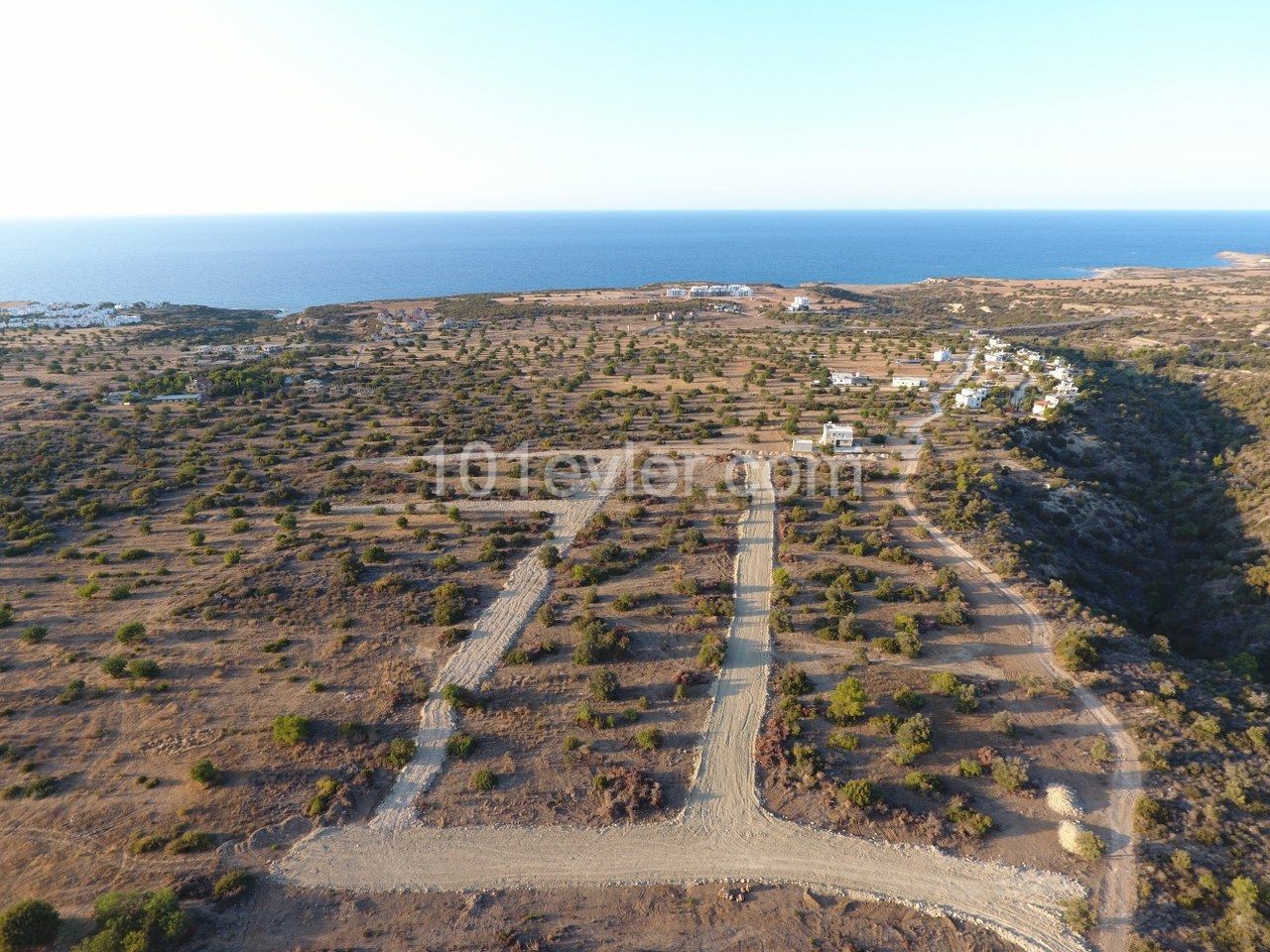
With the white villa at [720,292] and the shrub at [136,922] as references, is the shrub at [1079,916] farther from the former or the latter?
the white villa at [720,292]

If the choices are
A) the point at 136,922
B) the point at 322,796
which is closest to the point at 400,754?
the point at 322,796

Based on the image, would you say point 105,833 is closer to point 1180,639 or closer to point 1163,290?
point 1180,639

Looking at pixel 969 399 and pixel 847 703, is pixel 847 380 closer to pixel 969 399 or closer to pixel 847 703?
pixel 969 399

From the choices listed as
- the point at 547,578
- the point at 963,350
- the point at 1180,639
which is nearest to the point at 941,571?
the point at 1180,639

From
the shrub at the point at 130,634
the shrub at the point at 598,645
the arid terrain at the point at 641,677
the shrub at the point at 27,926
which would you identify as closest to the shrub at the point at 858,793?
the arid terrain at the point at 641,677

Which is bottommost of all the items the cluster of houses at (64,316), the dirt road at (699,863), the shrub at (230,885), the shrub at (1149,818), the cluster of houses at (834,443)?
the dirt road at (699,863)

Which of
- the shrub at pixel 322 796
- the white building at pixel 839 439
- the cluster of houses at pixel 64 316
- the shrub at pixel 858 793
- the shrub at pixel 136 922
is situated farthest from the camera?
the cluster of houses at pixel 64 316
